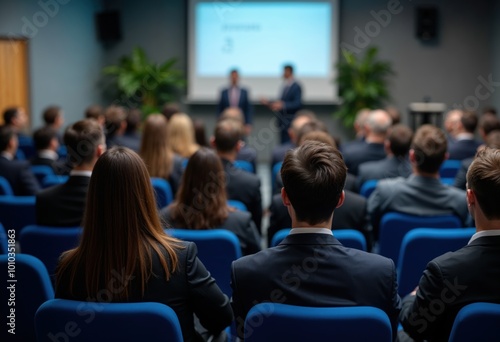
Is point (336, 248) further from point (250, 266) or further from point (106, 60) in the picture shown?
point (106, 60)

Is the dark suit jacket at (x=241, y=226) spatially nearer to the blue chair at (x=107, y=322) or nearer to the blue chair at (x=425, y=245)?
the blue chair at (x=425, y=245)

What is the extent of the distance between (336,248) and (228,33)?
962 centimetres

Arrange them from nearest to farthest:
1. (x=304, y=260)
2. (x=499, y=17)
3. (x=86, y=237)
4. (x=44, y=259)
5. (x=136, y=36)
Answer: (x=304, y=260) < (x=86, y=237) < (x=44, y=259) < (x=499, y=17) < (x=136, y=36)

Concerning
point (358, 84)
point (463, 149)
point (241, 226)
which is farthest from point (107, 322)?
point (358, 84)

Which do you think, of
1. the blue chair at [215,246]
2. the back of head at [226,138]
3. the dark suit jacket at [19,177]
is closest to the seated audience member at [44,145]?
the dark suit jacket at [19,177]

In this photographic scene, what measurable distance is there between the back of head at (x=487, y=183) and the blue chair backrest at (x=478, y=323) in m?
0.40

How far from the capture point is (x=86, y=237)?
204 centimetres

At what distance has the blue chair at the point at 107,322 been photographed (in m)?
1.77

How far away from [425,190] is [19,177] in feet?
9.76

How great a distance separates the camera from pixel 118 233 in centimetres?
201

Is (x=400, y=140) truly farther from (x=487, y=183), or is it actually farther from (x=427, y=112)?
(x=427, y=112)

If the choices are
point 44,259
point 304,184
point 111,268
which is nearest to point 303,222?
point 304,184

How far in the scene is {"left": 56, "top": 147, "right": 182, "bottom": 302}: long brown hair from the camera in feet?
6.51

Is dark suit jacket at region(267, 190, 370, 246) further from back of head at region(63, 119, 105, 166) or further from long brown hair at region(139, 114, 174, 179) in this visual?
long brown hair at region(139, 114, 174, 179)
